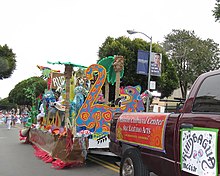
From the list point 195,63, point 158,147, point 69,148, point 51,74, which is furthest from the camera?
point 195,63

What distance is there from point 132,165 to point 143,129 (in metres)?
0.79

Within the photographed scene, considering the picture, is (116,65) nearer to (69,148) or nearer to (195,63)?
(69,148)

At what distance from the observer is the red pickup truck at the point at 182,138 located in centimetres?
344

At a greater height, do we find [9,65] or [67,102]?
[9,65]

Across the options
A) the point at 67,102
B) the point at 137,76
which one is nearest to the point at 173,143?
the point at 67,102

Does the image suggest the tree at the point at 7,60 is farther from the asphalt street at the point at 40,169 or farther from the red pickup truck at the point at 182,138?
the red pickup truck at the point at 182,138

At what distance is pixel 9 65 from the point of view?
38562mm

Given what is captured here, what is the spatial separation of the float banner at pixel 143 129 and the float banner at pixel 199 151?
1.76ft

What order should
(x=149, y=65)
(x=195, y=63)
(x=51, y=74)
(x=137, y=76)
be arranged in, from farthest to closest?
(x=195, y=63) < (x=137, y=76) < (x=149, y=65) < (x=51, y=74)

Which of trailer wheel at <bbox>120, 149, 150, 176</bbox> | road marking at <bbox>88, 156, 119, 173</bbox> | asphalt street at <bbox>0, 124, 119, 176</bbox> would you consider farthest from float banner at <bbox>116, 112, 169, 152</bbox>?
road marking at <bbox>88, 156, 119, 173</bbox>

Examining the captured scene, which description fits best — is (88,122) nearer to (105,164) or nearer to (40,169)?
(105,164)

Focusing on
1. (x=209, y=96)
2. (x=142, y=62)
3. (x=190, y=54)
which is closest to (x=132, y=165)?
(x=209, y=96)

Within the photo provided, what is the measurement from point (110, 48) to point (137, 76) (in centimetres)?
372

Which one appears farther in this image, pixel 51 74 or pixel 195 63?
pixel 195 63
